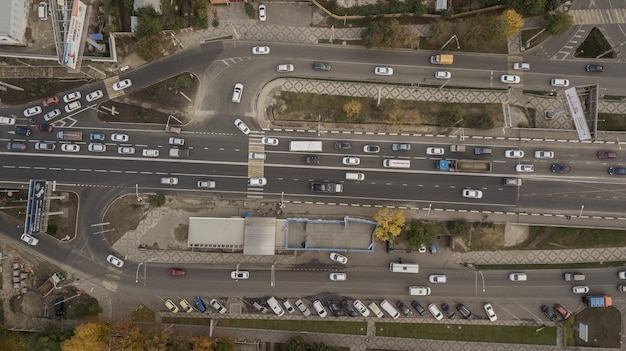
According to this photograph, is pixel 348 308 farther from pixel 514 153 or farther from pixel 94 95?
pixel 94 95

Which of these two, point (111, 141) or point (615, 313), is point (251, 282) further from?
point (615, 313)

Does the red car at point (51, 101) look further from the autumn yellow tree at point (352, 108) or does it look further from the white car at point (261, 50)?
the autumn yellow tree at point (352, 108)

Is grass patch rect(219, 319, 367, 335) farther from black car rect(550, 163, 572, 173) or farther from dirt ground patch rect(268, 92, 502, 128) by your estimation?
black car rect(550, 163, 572, 173)

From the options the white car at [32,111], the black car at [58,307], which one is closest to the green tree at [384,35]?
the white car at [32,111]

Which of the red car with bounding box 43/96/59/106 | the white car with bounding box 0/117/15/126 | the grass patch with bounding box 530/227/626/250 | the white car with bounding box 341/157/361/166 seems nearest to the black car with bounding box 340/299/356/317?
the white car with bounding box 341/157/361/166

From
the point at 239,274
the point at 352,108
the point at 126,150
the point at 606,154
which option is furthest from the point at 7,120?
the point at 606,154

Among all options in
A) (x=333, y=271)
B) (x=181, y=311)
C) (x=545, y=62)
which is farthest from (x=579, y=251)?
Result: (x=181, y=311)
